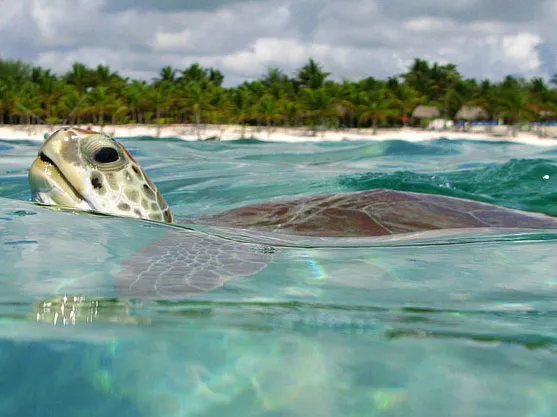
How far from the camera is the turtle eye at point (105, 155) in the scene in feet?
9.73

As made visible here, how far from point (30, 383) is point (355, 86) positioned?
5461 cm

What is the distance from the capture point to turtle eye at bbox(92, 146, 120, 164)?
2.97m

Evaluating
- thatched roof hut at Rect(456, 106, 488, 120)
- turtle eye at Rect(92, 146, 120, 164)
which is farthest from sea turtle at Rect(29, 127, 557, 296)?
thatched roof hut at Rect(456, 106, 488, 120)

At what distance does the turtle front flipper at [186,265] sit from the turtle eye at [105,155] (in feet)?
1.64

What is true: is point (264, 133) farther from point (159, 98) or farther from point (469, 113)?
point (469, 113)

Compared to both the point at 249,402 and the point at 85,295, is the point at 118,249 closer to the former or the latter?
the point at 85,295

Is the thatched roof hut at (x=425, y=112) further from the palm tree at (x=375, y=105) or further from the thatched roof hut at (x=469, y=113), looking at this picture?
the palm tree at (x=375, y=105)

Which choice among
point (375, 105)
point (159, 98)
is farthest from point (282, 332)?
point (159, 98)

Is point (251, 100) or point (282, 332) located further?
point (251, 100)

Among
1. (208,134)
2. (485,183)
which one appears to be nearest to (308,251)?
(485,183)

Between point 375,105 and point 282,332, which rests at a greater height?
point 375,105

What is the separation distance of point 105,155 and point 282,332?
1.94 m

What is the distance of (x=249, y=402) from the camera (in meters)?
1.04

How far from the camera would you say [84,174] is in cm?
296
